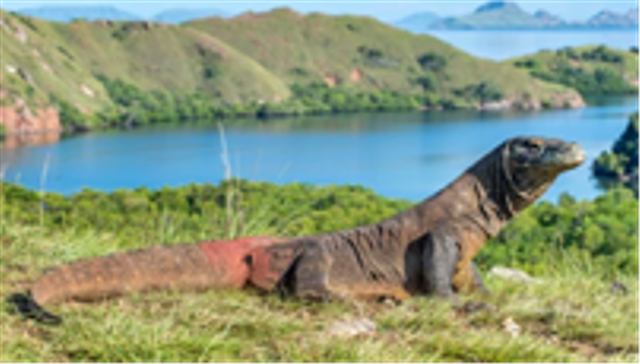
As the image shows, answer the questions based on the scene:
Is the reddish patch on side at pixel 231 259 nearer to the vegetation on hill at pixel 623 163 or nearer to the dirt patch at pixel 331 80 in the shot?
the vegetation on hill at pixel 623 163

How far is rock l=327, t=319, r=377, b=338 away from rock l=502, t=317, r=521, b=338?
2.00ft

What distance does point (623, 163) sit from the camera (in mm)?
79625

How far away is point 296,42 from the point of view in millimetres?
162125

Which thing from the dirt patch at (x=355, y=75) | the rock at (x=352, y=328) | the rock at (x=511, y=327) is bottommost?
the rock at (x=511, y=327)

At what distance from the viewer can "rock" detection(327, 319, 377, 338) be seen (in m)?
4.23

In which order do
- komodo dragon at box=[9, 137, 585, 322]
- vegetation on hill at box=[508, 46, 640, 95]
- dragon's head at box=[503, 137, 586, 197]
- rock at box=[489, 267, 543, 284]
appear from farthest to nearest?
vegetation on hill at box=[508, 46, 640, 95] → rock at box=[489, 267, 543, 284] → komodo dragon at box=[9, 137, 585, 322] → dragon's head at box=[503, 137, 586, 197]

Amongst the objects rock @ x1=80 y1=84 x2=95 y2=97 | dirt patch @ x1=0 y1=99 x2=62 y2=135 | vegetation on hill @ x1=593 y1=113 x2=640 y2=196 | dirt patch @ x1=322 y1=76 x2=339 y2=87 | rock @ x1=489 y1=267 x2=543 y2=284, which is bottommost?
vegetation on hill @ x1=593 y1=113 x2=640 y2=196

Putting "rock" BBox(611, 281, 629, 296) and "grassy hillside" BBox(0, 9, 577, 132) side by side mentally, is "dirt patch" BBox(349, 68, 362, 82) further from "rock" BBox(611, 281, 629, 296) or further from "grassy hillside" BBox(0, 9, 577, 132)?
"rock" BBox(611, 281, 629, 296)

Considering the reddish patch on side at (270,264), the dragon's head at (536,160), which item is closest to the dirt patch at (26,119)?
the reddish patch on side at (270,264)

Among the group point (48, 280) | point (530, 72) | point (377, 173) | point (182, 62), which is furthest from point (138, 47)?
point (48, 280)

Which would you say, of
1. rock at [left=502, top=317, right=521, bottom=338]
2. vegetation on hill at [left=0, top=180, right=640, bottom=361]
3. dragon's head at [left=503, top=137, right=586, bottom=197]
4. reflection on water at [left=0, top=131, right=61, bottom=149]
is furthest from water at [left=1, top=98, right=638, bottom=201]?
rock at [left=502, top=317, right=521, bottom=338]

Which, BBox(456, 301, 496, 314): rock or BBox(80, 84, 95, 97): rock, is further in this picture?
BBox(80, 84, 95, 97): rock

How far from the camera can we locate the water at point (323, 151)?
61500 millimetres

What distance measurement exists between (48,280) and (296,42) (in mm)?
159217
